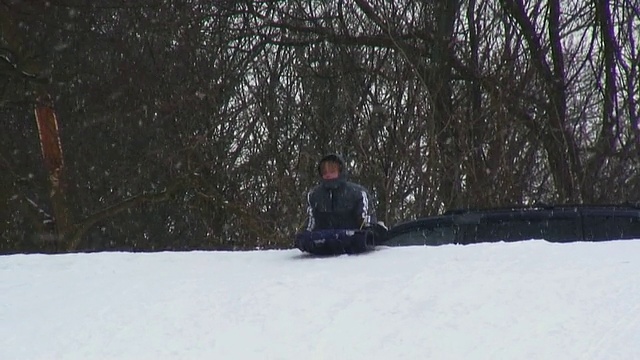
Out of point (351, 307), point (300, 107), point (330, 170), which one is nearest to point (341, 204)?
point (330, 170)

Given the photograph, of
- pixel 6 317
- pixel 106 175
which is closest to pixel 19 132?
pixel 106 175

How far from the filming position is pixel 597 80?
55.1 ft

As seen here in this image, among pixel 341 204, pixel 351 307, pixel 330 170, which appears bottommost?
pixel 351 307

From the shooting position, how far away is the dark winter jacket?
8.57 meters

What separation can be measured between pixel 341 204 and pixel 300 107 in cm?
1062

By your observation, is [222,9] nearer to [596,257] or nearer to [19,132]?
[19,132]

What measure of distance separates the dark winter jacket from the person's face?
3 cm

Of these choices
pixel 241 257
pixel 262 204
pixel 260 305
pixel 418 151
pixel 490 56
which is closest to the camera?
pixel 260 305

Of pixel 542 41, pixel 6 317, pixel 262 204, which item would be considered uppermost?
pixel 542 41

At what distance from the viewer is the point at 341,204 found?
28.3 feet

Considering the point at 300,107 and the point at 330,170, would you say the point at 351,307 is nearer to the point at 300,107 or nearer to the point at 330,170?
the point at 330,170

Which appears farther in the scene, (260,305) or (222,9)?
(222,9)

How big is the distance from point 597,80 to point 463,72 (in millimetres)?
2508

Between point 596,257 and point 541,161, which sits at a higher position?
point 541,161
